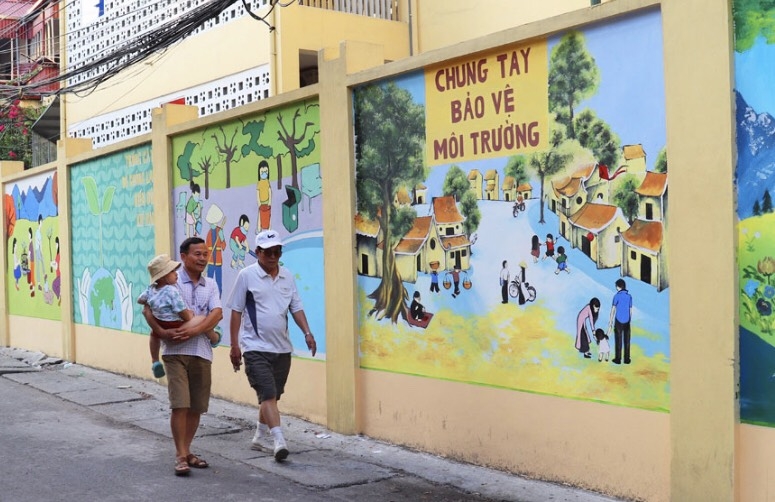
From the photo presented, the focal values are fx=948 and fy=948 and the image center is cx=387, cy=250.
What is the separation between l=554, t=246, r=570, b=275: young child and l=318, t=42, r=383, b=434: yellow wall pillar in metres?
2.31

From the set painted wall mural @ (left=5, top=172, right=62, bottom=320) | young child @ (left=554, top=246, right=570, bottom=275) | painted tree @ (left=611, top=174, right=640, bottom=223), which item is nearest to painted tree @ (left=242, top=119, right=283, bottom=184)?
young child @ (left=554, top=246, right=570, bottom=275)

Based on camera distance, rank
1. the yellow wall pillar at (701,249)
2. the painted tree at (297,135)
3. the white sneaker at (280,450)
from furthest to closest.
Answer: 1. the painted tree at (297,135)
2. the white sneaker at (280,450)
3. the yellow wall pillar at (701,249)

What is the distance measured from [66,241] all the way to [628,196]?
34.6ft

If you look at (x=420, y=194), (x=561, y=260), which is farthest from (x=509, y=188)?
(x=420, y=194)

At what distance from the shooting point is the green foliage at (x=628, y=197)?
5.90m

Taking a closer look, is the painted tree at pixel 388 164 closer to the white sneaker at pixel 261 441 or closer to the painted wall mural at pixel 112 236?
the white sneaker at pixel 261 441

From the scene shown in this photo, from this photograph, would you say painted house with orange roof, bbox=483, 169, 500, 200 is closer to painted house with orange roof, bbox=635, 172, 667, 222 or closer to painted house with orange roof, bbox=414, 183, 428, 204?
painted house with orange roof, bbox=414, 183, 428, 204

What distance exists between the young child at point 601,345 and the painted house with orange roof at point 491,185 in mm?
1301

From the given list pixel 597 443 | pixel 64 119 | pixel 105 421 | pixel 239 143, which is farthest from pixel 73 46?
pixel 597 443

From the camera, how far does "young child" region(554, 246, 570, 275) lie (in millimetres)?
6367

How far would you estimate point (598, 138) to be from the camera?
6.12 m

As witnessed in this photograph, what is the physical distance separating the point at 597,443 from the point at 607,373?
1.51ft

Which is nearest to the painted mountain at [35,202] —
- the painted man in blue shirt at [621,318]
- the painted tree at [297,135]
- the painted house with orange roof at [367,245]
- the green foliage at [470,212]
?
the painted tree at [297,135]

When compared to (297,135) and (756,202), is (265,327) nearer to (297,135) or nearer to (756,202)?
(297,135)
